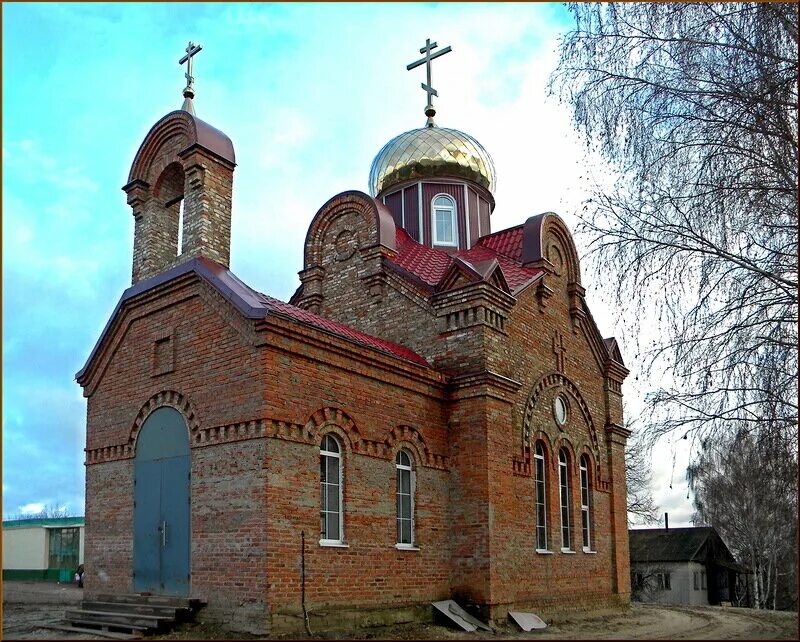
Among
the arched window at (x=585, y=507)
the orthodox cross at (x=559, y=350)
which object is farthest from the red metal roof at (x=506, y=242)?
the arched window at (x=585, y=507)

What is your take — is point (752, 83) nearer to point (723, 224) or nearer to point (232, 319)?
point (723, 224)

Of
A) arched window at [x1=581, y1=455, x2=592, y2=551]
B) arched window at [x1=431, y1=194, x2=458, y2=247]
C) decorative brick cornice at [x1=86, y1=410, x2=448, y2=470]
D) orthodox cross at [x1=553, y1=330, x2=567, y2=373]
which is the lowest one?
arched window at [x1=581, y1=455, x2=592, y2=551]

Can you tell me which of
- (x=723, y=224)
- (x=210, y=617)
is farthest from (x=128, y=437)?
(x=723, y=224)

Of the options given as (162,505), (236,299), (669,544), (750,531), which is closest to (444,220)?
(236,299)

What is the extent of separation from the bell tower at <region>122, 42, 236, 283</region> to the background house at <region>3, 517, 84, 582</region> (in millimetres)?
19605

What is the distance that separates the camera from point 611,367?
56.8ft

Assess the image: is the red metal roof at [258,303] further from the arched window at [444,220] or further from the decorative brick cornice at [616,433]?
the decorative brick cornice at [616,433]

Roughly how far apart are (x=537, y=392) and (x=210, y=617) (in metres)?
6.91

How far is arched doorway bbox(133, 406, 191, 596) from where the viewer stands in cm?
1062

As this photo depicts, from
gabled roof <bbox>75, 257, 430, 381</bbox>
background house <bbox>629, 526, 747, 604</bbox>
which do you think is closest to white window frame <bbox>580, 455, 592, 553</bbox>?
gabled roof <bbox>75, 257, 430, 381</bbox>

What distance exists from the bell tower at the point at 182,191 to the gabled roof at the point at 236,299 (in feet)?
1.19

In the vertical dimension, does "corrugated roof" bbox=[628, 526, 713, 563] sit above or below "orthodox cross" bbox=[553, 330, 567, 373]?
below

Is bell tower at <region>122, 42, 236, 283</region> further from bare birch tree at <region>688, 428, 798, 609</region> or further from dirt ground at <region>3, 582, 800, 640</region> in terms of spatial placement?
bare birch tree at <region>688, 428, 798, 609</region>

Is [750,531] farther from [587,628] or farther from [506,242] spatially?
[587,628]
